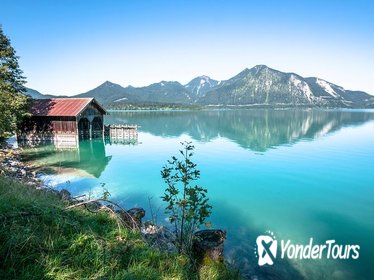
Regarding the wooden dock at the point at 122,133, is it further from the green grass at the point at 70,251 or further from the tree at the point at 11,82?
the green grass at the point at 70,251

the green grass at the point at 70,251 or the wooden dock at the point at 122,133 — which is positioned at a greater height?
the green grass at the point at 70,251

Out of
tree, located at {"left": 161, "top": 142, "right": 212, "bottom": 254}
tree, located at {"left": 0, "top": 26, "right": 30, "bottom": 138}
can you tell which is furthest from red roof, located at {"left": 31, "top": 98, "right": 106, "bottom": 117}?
tree, located at {"left": 161, "top": 142, "right": 212, "bottom": 254}

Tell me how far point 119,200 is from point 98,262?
12566 millimetres

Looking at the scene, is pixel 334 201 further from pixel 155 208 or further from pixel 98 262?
pixel 98 262

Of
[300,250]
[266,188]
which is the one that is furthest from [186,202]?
[266,188]

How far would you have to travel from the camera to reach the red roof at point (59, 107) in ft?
122

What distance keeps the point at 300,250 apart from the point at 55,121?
1442 inches

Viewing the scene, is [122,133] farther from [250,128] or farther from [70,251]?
[70,251]

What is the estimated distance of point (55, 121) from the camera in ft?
126

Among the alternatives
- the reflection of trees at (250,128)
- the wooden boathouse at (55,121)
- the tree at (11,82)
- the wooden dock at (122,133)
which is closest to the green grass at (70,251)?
the tree at (11,82)

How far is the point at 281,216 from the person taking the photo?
1466 centimetres

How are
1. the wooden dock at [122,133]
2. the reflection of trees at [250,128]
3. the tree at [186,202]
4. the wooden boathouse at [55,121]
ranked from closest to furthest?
the tree at [186,202], the wooden boathouse at [55,121], the wooden dock at [122,133], the reflection of trees at [250,128]

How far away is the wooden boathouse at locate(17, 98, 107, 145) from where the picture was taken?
37531 mm

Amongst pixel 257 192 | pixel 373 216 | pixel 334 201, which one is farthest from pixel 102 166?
pixel 373 216
